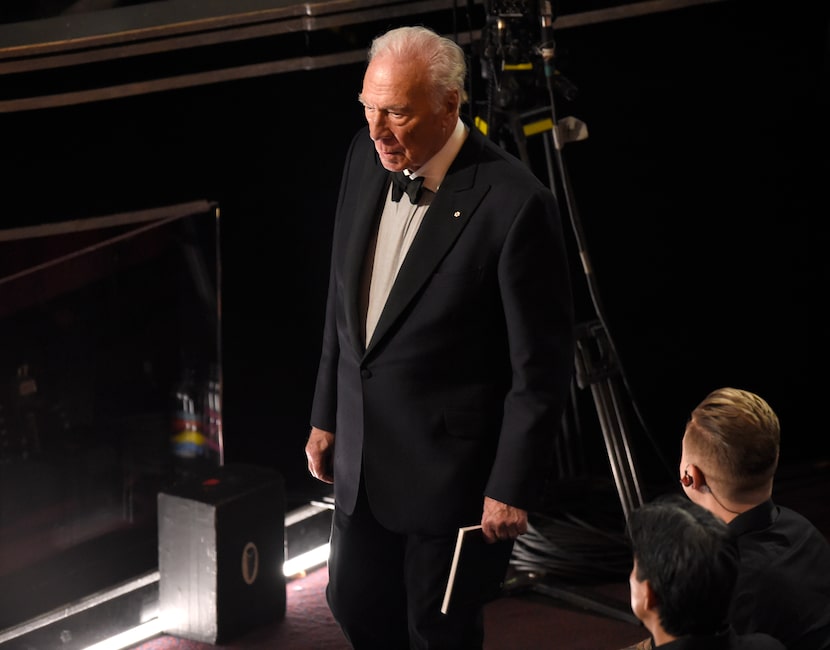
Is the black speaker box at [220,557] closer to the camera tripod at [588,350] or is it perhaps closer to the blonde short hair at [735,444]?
the camera tripod at [588,350]

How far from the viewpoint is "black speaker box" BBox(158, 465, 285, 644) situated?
320cm

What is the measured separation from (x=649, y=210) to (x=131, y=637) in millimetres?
2127

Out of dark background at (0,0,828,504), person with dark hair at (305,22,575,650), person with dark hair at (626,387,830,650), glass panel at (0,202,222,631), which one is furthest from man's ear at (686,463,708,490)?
glass panel at (0,202,222,631)

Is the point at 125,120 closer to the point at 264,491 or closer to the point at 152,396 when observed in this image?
the point at 152,396

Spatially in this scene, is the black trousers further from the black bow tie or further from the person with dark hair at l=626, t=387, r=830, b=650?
the black bow tie

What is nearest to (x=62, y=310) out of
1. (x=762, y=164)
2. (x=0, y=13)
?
(x=0, y=13)

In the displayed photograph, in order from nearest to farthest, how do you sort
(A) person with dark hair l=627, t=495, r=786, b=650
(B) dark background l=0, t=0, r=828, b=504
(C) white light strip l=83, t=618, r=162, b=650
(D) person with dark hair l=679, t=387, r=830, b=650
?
1. (A) person with dark hair l=627, t=495, r=786, b=650
2. (D) person with dark hair l=679, t=387, r=830, b=650
3. (C) white light strip l=83, t=618, r=162, b=650
4. (B) dark background l=0, t=0, r=828, b=504

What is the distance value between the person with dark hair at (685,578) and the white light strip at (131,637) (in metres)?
1.82

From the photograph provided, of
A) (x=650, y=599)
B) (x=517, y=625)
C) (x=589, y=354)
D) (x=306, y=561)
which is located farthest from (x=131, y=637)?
(x=650, y=599)

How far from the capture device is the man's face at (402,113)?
214cm

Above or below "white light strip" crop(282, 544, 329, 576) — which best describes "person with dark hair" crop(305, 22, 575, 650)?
above

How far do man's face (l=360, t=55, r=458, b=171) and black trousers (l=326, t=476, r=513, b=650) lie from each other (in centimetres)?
64

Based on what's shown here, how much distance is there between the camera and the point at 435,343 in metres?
2.21

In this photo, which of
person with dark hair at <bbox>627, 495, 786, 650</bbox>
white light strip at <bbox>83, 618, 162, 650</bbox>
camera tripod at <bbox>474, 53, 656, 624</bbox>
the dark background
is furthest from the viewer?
the dark background
